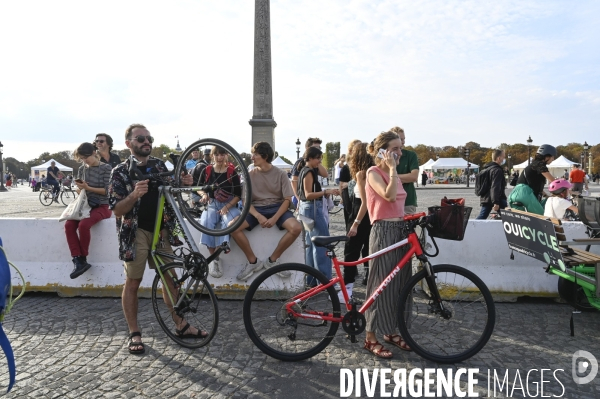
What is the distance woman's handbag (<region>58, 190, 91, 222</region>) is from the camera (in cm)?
550

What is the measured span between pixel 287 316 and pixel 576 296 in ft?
9.57

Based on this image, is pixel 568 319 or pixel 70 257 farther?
pixel 70 257

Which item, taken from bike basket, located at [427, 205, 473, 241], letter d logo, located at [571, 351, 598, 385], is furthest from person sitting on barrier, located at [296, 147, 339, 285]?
letter d logo, located at [571, 351, 598, 385]

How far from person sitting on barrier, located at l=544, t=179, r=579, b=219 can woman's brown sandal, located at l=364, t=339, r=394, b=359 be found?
3.88 metres

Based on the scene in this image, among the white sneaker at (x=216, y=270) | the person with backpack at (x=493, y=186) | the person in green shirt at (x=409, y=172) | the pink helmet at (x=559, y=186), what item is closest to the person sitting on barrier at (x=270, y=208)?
the white sneaker at (x=216, y=270)

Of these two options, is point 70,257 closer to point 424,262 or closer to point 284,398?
point 284,398

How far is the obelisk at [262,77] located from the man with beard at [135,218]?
58.1 ft

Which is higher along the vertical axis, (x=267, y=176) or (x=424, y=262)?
(x=267, y=176)

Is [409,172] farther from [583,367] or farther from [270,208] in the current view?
[583,367]

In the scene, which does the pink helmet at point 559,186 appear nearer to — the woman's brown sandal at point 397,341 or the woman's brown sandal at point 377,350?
the woman's brown sandal at point 397,341

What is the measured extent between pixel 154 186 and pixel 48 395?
1723 mm

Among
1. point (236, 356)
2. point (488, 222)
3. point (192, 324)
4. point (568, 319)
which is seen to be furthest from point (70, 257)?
point (568, 319)

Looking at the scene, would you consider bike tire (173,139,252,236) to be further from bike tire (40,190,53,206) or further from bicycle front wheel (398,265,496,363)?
bike tire (40,190,53,206)

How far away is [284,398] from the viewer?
3.13 meters
